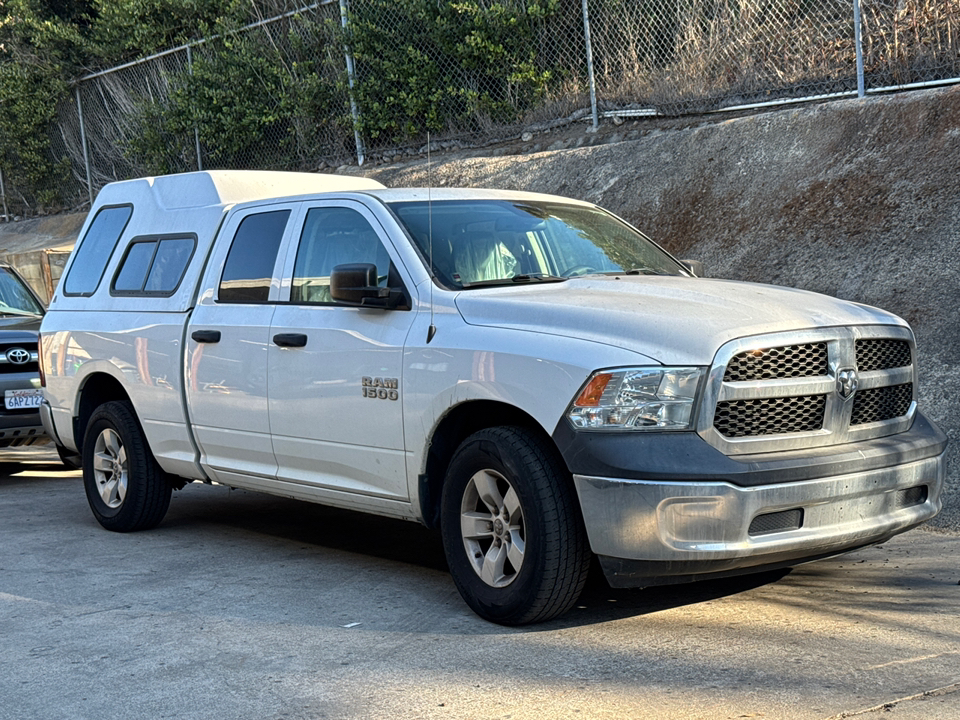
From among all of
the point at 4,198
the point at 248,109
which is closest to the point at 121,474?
the point at 248,109

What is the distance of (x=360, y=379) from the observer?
5668mm

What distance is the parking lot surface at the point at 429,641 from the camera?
4.11 metres

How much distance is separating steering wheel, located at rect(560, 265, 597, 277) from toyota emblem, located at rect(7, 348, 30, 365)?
5.85 meters

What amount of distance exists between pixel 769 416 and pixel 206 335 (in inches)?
132

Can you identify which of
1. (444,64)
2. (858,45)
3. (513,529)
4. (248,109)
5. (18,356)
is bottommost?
(513,529)

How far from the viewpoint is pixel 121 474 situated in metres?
7.50

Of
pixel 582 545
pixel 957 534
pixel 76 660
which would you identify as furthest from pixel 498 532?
pixel 957 534

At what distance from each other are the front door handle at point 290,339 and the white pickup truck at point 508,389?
1cm

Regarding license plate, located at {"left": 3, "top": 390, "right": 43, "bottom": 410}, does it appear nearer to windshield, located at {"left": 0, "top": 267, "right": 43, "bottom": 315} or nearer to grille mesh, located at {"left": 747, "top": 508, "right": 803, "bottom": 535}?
windshield, located at {"left": 0, "top": 267, "right": 43, "bottom": 315}

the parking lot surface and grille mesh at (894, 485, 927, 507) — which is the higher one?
grille mesh at (894, 485, 927, 507)

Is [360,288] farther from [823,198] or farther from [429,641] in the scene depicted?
[823,198]

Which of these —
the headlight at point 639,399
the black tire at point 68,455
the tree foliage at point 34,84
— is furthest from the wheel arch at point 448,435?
the tree foliage at point 34,84

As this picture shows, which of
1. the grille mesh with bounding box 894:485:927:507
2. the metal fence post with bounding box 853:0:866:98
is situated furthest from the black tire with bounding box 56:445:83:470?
the metal fence post with bounding box 853:0:866:98

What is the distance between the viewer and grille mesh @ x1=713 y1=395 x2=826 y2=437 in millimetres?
4594
